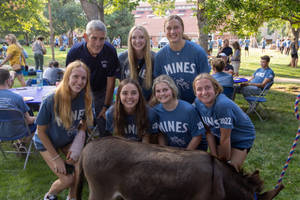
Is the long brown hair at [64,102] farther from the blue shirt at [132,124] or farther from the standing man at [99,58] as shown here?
the standing man at [99,58]

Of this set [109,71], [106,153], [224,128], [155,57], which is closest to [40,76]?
[109,71]

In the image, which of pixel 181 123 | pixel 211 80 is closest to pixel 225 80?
pixel 211 80

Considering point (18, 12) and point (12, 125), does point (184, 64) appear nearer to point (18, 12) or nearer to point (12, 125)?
point (12, 125)

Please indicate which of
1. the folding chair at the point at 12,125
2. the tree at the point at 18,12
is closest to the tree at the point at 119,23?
the tree at the point at 18,12

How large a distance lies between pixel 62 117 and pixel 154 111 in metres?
1.12

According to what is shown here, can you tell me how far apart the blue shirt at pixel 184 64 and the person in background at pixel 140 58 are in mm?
161

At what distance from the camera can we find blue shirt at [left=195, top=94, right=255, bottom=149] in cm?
292

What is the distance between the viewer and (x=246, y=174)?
2.43 metres

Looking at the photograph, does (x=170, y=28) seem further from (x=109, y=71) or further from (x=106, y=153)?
(x=106, y=153)

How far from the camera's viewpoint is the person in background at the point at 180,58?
3.36 m

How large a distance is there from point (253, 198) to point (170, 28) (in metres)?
2.28

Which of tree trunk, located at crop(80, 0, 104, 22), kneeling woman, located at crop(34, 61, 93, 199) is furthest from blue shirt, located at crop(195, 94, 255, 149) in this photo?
tree trunk, located at crop(80, 0, 104, 22)

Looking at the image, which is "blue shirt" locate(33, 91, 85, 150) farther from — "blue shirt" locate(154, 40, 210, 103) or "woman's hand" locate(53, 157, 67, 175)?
"blue shirt" locate(154, 40, 210, 103)

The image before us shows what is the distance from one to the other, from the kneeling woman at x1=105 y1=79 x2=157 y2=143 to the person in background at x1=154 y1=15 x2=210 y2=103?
0.66 meters
